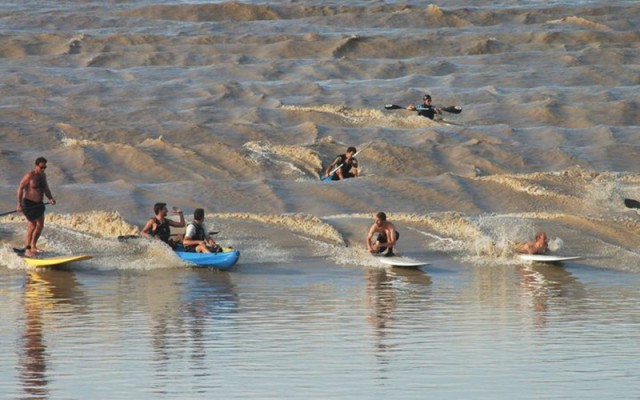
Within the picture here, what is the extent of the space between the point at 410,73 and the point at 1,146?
16283 mm

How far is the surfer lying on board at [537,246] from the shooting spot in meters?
26.5

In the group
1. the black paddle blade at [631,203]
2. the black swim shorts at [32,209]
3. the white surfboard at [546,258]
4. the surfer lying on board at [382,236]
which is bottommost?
the white surfboard at [546,258]

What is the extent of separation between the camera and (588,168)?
1464 inches

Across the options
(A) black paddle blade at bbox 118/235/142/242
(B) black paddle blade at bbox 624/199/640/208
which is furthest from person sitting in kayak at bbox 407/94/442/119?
(A) black paddle blade at bbox 118/235/142/242

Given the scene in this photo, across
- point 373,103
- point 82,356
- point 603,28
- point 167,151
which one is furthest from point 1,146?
point 603,28

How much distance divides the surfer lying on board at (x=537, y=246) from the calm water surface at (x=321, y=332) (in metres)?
0.35

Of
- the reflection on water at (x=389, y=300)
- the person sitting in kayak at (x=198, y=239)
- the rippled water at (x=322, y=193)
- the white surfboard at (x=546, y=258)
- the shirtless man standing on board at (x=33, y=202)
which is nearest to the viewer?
the rippled water at (x=322, y=193)

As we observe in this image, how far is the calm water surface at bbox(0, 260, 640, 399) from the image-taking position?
1630cm

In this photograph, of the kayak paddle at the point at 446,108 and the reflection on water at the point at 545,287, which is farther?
the kayak paddle at the point at 446,108

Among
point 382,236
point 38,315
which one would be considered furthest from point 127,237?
point 38,315

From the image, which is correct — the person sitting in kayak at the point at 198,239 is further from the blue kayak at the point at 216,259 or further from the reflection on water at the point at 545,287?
the reflection on water at the point at 545,287

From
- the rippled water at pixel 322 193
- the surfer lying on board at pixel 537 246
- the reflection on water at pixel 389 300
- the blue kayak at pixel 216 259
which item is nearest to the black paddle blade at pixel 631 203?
the rippled water at pixel 322 193

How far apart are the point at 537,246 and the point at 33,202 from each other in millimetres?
8257

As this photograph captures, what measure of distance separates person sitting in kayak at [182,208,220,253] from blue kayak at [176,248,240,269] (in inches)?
6.3
